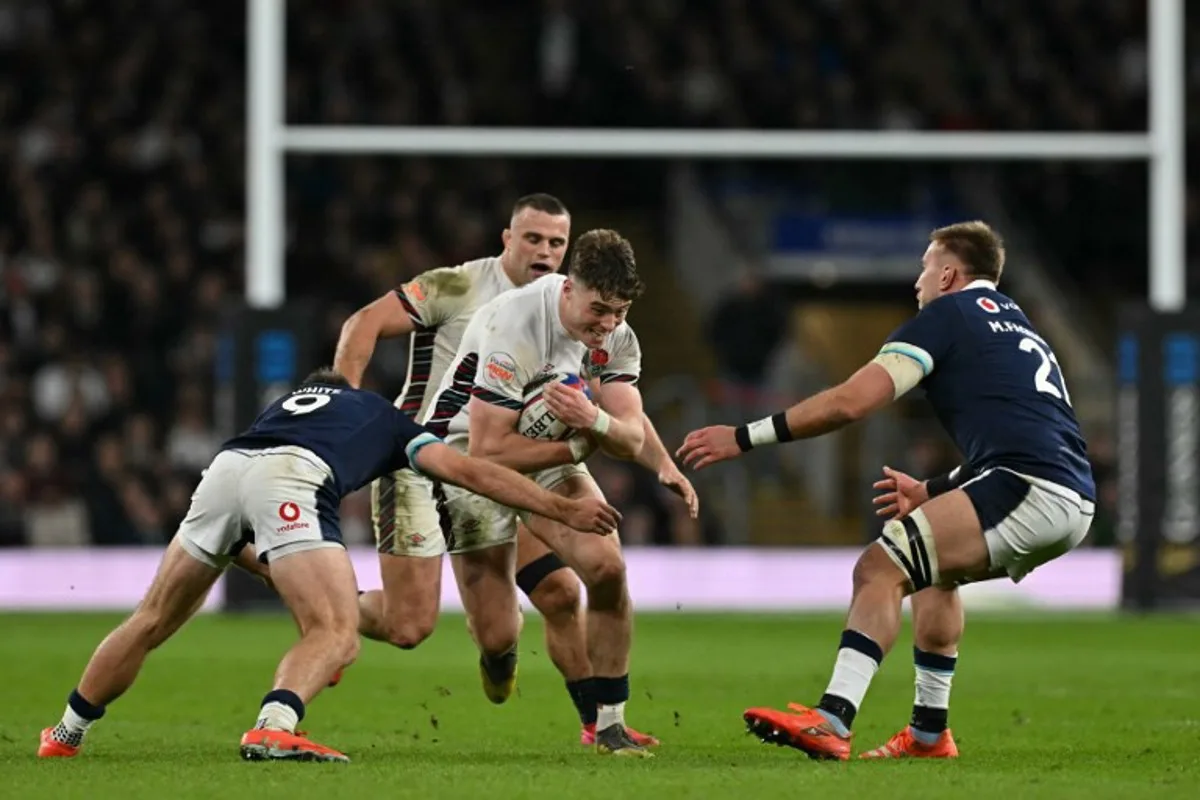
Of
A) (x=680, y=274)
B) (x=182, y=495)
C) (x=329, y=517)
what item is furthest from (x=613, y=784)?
(x=680, y=274)

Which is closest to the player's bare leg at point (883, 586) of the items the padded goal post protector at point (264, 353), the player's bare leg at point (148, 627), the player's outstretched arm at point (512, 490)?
the player's outstretched arm at point (512, 490)

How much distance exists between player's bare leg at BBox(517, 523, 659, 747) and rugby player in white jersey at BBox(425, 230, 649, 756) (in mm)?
230

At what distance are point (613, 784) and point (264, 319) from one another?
421 inches

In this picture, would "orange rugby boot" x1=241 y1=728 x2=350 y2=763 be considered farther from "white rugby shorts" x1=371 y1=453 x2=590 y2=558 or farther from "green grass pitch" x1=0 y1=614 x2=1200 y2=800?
"white rugby shorts" x1=371 y1=453 x2=590 y2=558

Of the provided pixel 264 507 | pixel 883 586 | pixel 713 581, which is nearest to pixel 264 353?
pixel 713 581

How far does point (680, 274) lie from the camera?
25.8 metres

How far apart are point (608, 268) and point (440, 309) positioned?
1895 mm

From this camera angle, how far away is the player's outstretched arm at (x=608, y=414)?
882 centimetres

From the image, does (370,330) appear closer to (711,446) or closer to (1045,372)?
(711,446)

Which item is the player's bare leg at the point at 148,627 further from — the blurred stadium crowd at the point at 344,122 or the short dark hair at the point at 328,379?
the blurred stadium crowd at the point at 344,122

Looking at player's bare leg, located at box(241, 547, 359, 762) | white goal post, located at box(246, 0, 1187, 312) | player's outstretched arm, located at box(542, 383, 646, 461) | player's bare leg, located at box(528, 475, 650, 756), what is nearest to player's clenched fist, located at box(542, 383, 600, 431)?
player's outstretched arm, located at box(542, 383, 646, 461)

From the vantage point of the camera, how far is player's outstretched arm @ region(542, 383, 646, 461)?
8.82 meters

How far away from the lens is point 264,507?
8.40 metres

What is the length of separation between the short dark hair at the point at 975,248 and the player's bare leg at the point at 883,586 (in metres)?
0.92
